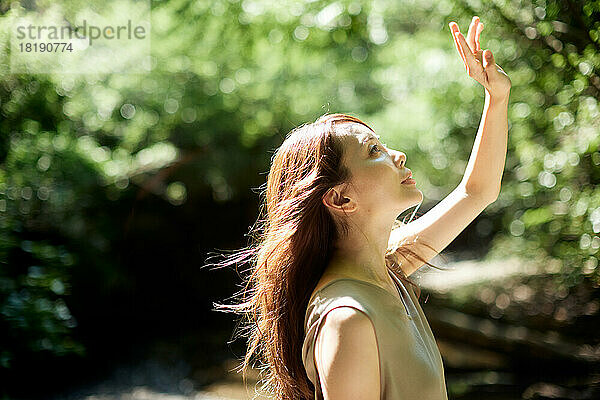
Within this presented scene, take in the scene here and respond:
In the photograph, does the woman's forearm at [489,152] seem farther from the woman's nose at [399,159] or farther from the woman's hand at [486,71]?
the woman's nose at [399,159]

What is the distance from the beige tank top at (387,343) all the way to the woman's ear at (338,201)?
11cm

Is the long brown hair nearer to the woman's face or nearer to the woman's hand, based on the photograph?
the woman's face

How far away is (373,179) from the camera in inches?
42.2

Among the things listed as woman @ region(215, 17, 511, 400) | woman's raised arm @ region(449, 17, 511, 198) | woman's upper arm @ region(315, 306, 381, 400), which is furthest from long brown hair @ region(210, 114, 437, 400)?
woman's raised arm @ region(449, 17, 511, 198)

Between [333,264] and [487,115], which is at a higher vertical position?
[487,115]

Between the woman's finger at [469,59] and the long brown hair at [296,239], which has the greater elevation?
the woman's finger at [469,59]

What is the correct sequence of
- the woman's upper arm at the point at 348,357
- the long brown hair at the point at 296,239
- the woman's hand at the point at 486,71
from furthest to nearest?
the woman's hand at the point at 486,71
the long brown hair at the point at 296,239
the woman's upper arm at the point at 348,357

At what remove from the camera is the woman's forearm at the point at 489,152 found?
1262mm

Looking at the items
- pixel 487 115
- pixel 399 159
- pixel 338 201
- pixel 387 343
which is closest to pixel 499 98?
pixel 487 115

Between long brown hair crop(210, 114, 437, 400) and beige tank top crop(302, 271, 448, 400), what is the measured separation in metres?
0.08

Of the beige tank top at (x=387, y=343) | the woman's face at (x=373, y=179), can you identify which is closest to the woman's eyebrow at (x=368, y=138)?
the woman's face at (x=373, y=179)

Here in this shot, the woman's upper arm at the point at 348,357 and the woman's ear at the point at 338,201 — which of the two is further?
the woman's ear at the point at 338,201

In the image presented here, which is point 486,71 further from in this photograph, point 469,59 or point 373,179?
point 373,179

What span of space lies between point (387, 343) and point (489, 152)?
468 millimetres
